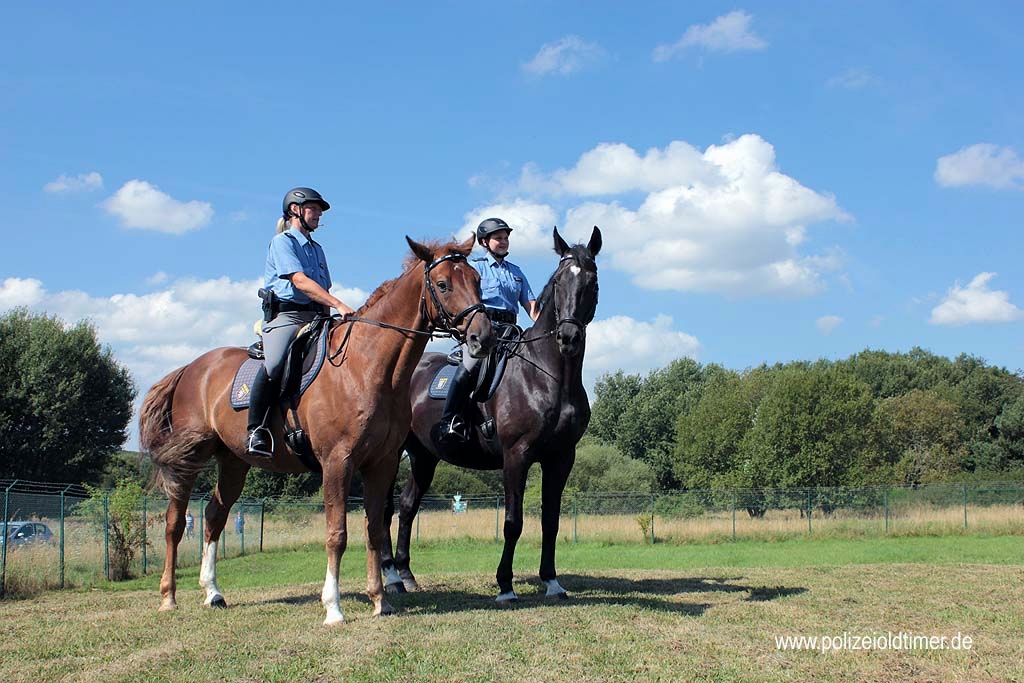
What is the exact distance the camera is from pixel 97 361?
46312 mm

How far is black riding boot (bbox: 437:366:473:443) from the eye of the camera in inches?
376

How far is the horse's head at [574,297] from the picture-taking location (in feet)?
27.6

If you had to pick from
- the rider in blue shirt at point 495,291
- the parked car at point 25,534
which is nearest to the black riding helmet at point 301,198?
the rider in blue shirt at point 495,291

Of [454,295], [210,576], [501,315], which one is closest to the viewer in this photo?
[454,295]

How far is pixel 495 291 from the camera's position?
1020 centimetres

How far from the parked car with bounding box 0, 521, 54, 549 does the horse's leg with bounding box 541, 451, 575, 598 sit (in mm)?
10703

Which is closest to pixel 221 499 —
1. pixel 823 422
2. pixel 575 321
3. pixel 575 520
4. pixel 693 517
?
pixel 575 321

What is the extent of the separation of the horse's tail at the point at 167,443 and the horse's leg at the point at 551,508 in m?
3.89

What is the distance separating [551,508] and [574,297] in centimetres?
265

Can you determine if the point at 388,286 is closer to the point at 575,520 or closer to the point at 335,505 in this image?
the point at 335,505

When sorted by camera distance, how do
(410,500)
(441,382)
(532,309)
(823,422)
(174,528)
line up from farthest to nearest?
(823,422), (410,500), (441,382), (532,309), (174,528)

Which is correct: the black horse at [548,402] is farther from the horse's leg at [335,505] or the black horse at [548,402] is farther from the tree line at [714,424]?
the tree line at [714,424]

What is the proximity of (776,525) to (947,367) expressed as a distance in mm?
57612

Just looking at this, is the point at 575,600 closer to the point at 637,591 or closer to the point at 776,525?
the point at 637,591
